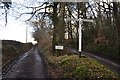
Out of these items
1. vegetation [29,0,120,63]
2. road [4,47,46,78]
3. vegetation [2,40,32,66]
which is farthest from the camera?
vegetation [2,40,32,66]

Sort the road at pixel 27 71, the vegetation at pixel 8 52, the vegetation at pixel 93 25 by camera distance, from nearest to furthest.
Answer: the road at pixel 27 71
the vegetation at pixel 93 25
the vegetation at pixel 8 52

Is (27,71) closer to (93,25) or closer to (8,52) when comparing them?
(8,52)

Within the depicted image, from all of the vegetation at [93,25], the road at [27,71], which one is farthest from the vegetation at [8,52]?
the vegetation at [93,25]

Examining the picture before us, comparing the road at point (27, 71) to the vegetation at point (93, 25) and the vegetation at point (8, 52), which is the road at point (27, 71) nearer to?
the vegetation at point (8, 52)

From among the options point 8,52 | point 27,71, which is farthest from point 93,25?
point 27,71

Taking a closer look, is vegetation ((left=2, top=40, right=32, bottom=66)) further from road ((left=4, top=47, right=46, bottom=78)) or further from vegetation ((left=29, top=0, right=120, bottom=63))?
vegetation ((left=29, top=0, right=120, bottom=63))

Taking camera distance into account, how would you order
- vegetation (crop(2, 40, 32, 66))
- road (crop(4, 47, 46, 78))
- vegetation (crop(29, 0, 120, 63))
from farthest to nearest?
vegetation (crop(2, 40, 32, 66)) → vegetation (crop(29, 0, 120, 63)) → road (crop(4, 47, 46, 78))

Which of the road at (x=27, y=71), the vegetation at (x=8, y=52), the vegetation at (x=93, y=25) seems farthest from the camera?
the vegetation at (x=8, y=52)

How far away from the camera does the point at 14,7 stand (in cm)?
2988

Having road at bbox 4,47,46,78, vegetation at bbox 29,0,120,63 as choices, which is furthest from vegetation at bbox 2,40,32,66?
vegetation at bbox 29,0,120,63

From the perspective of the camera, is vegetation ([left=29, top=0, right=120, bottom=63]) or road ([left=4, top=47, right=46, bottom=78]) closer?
road ([left=4, top=47, right=46, bottom=78])

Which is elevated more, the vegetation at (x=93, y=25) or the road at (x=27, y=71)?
the vegetation at (x=93, y=25)

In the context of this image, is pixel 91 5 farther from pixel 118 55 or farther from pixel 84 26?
pixel 84 26

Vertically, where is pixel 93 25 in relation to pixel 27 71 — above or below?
above
